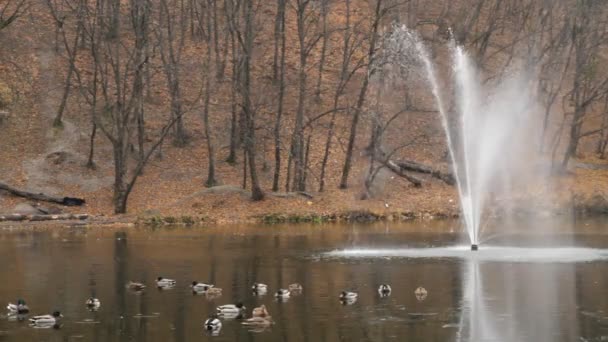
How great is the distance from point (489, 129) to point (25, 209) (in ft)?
84.5

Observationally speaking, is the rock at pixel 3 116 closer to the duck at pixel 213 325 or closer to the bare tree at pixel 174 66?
the bare tree at pixel 174 66

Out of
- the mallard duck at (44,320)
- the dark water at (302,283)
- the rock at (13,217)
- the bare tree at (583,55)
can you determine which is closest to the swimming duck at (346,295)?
the dark water at (302,283)

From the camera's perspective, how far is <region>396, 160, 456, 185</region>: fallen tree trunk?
210ft

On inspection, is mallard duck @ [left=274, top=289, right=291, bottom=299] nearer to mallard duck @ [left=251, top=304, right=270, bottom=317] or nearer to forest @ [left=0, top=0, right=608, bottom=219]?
mallard duck @ [left=251, top=304, right=270, bottom=317]

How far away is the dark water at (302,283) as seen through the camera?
1031 inches

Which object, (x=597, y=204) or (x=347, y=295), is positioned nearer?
(x=347, y=295)

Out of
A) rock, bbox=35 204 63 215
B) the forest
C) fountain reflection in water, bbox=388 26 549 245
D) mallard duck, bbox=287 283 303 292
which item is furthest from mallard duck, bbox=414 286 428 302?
rock, bbox=35 204 63 215

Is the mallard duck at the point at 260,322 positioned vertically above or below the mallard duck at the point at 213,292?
below

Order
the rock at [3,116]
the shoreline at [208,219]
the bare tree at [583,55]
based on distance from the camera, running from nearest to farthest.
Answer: the shoreline at [208,219], the rock at [3,116], the bare tree at [583,55]

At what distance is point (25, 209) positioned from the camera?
180 feet

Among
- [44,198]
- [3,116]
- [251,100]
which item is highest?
[251,100]

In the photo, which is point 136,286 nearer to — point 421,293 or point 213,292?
point 213,292

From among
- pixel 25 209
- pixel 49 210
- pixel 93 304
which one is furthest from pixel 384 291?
pixel 25 209

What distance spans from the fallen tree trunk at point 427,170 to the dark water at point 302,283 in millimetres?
15089
